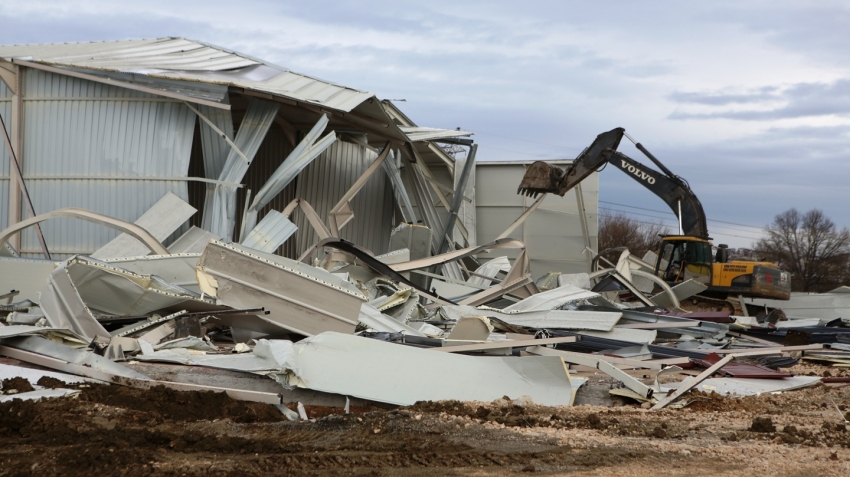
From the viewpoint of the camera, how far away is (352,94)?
14.6m

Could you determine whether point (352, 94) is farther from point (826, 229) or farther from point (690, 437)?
point (826, 229)

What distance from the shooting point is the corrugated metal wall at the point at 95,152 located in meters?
12.5

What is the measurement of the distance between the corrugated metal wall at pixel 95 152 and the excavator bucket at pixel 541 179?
8.11 metres

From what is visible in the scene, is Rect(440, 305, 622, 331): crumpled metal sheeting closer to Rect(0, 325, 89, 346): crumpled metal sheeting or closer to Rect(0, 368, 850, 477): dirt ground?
Rect(0, 368, 850, 477): dirt ground

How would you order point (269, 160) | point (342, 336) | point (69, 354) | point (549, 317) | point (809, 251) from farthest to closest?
point (809, 251), point (269, 160), point (549, 317), point (69, 354), point (342, 336)

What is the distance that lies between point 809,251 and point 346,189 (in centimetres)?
3366

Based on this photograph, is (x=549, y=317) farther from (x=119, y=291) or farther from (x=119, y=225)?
(x=119, y=225)

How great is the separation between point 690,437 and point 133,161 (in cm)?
1020

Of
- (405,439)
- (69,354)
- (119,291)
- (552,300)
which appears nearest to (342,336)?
(405,439)

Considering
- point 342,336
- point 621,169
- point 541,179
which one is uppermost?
point 621,169

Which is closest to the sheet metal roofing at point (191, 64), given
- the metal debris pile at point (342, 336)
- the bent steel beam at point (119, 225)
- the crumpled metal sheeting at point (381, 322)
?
the metal debris pile at point (342, 336)

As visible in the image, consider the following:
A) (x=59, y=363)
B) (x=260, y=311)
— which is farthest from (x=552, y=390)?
(x=59, y=363)

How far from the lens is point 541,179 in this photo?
1800cm

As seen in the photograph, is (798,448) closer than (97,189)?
Yes
